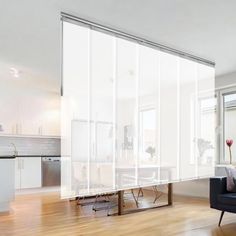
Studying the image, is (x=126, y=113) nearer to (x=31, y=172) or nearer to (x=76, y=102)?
(x=76, y=102)

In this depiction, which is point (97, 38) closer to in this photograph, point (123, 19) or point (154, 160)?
point (123, 19)

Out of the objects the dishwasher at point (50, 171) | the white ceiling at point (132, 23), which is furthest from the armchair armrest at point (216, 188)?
the dishwasher at point (50, 171)

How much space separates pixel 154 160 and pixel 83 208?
1.45 meters

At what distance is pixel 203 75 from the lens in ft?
18.5

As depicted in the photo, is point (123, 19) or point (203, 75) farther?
point (203, 75)

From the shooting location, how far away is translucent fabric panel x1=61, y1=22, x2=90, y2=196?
3.68 metres

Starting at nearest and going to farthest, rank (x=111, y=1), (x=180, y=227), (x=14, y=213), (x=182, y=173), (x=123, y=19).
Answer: (x=111, y=1)
(x=123, y=19)
(x=180, y=227)
(x=14, y=213)
(x=182, y=173)

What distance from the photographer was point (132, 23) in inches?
142

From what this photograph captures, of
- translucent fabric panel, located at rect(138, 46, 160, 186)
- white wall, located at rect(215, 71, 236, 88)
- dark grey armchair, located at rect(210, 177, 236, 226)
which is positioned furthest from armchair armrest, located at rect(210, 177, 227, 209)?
white wall, located at rect(215, 71, 236, 88)

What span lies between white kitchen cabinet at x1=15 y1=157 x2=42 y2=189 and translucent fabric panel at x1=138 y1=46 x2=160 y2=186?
10.2 feet

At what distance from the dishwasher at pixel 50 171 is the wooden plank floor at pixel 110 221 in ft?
5.73

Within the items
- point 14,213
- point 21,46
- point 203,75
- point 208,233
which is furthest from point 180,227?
point 21,46

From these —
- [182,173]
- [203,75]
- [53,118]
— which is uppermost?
[203,75]

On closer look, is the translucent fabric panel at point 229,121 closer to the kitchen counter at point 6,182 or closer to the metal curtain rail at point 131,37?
the metal curtain rail at point 131,37
